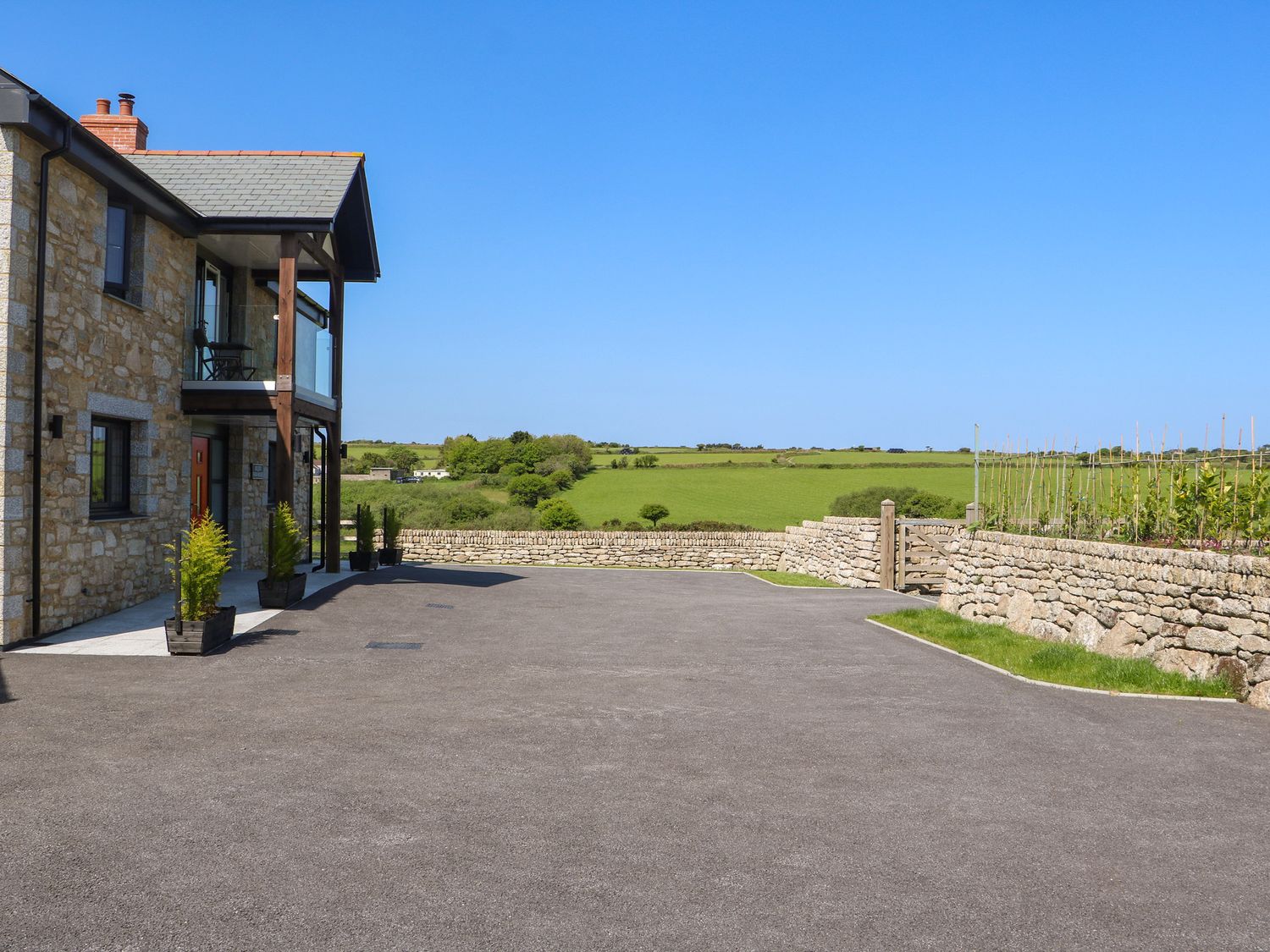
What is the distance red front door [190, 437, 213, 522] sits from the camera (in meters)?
17.7

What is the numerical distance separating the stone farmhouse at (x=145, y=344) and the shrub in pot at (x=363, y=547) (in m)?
0.76

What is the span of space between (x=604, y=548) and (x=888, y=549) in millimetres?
10572

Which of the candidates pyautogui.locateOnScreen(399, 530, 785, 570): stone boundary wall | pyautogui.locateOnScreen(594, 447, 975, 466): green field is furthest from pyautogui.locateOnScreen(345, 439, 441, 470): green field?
pyautogui.locateOnScreen(399, 530, 785, 570): stone boundary wall

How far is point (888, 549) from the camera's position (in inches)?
904

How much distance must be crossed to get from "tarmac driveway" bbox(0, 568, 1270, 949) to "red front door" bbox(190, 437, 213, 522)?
7500 mm

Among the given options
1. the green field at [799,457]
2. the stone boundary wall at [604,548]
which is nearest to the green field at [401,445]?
the green field at [799,457]

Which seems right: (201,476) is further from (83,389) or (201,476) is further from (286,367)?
(83,389)

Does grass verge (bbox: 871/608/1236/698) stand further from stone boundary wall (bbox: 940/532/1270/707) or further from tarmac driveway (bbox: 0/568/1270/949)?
tarmac driveway (bbox: 0/568/1270/949)

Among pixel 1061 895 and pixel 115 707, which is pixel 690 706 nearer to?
pixel 1061 895

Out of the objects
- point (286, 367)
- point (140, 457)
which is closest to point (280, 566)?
point (140, 457)

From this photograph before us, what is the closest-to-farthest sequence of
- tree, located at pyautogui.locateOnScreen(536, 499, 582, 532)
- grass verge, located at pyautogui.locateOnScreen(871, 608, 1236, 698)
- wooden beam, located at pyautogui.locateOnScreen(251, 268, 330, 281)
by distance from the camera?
grass verge, located at pyautogui.locateOnScreen(871, 608, 1236, 698) → wooden beam, located at pyautogui.locateOnScreen(251, 268, 330, 281) → tree, located at pyautogui.locateOnScreen(536, 499, 582, 532)

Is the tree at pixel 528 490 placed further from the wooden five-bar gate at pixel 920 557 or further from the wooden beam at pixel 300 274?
the wooden beam at pixel 300 274

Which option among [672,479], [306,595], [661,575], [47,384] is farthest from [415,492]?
[47,384]

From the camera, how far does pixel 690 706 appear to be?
348 inches
